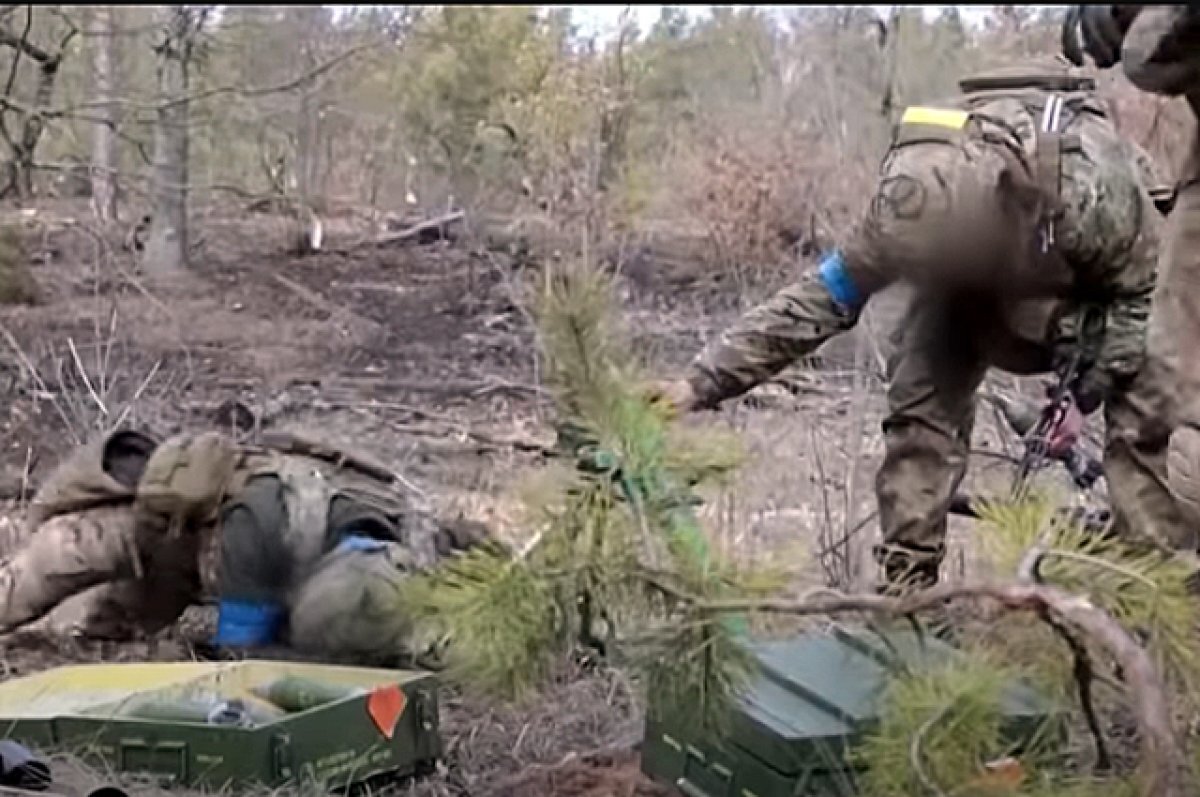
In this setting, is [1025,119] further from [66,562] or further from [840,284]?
[66,562]

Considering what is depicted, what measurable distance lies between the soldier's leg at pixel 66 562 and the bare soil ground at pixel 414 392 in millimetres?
178

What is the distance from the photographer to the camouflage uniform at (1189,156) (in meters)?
2.49

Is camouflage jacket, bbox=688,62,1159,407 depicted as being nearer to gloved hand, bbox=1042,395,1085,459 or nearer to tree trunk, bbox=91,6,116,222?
gloved hand, bbox=1042,395,1085,459

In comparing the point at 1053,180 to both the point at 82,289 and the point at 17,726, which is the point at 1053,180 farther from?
the point at 82,289

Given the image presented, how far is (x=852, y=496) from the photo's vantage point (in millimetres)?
5137

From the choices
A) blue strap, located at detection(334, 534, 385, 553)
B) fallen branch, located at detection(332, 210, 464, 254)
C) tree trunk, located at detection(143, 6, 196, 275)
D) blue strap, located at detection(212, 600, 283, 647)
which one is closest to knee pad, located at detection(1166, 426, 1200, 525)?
blue strap, located at detection(334, 534, 385, 553)

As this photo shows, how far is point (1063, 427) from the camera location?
449cm

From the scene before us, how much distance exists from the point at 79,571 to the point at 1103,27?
246 cm

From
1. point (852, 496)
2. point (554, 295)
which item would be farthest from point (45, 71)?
point (554, 295)

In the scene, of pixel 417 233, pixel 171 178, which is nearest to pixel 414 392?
pixel 171 178

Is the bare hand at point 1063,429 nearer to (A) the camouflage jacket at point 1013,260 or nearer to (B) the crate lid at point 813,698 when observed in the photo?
(A) the camouflage jacket at point 1013,260

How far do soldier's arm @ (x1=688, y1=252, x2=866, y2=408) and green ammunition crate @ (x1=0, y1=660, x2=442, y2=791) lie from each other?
93 centimetres

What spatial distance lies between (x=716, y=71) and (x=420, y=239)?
17.8 feet

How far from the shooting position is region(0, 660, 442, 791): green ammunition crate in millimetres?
3275
